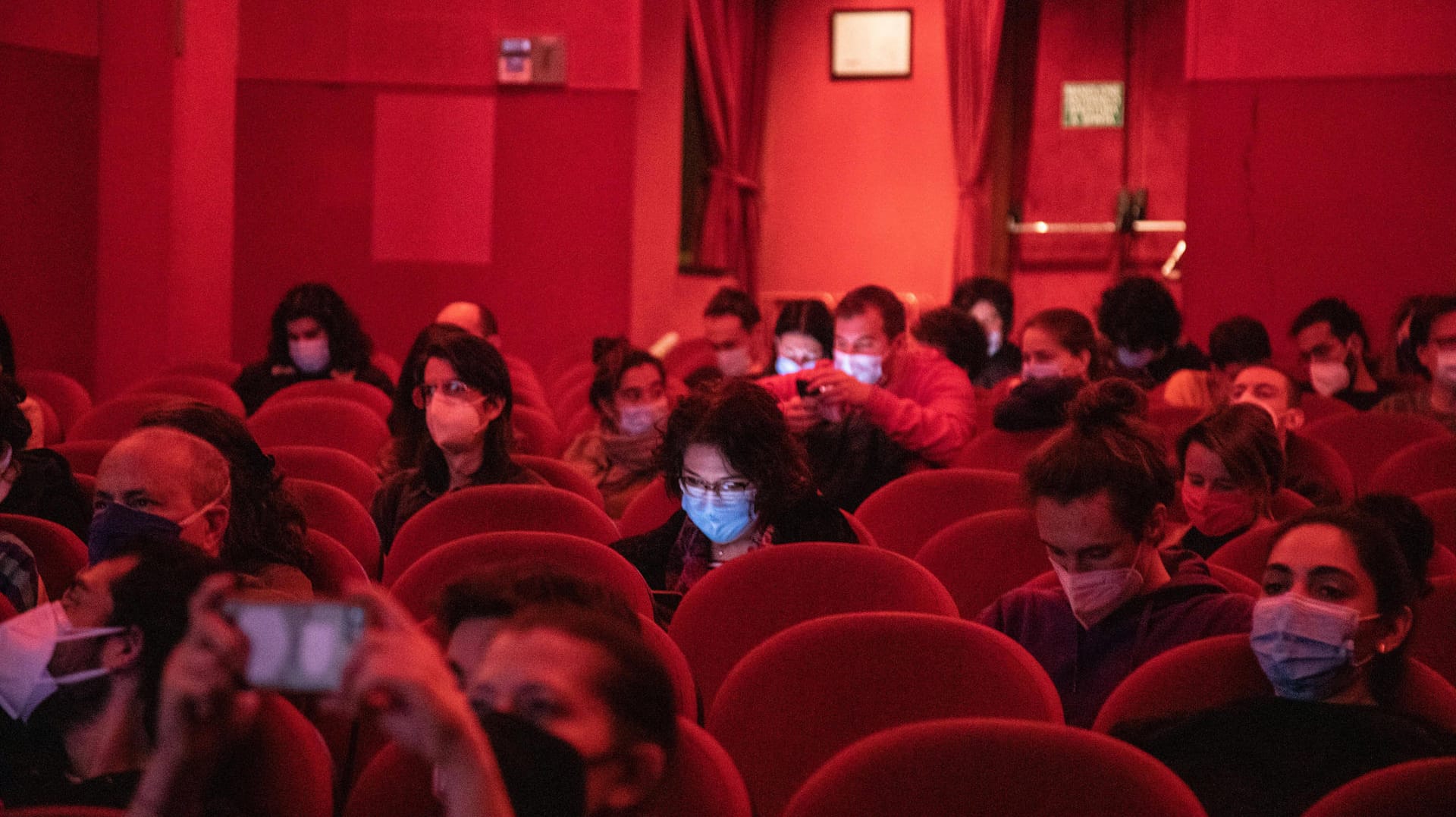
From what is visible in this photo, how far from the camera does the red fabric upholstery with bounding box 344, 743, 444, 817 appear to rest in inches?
Answer: 76.0

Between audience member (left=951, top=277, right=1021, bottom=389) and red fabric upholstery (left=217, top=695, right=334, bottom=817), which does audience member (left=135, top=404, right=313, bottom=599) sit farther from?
audience member (left=951, top=277, right=1021, bottom=389)

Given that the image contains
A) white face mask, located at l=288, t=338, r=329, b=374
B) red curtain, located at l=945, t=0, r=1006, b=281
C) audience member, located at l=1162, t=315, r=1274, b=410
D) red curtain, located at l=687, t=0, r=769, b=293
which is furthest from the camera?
red curtain, located at l=945, t=0, r=1006, b=281

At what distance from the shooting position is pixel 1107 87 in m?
12.2

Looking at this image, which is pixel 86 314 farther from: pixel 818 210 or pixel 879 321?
pixel 818 210

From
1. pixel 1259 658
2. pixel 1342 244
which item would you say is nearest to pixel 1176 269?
pixel 1342 244

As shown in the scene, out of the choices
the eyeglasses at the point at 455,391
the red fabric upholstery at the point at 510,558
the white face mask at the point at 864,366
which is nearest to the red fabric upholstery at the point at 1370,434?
the white face mask at the point at 864,366

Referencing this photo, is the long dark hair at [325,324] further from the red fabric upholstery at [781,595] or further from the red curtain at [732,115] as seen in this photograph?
the red curtain at [732,115]

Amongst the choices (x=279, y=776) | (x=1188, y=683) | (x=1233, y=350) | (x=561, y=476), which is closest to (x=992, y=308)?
(x=1233, y=350)

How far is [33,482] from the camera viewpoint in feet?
11.4

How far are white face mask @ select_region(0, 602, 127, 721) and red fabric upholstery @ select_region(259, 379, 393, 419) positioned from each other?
4132 mm

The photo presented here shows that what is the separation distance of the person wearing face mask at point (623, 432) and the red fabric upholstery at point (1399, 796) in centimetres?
317

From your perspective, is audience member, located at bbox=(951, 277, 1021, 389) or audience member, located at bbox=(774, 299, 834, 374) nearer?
audience member, located at bbox=(774, 299, 834, 374)

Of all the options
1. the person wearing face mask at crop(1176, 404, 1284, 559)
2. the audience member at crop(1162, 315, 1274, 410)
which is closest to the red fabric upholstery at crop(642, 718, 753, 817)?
the person wearing face mask at crop(1176, 404, 1284, 559)

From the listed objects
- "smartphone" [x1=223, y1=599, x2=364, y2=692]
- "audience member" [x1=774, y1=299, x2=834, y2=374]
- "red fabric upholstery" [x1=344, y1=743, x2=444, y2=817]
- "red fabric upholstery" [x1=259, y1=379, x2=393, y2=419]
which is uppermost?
"audience member" [x1=774, y1=299, x2=834, y2=374]
